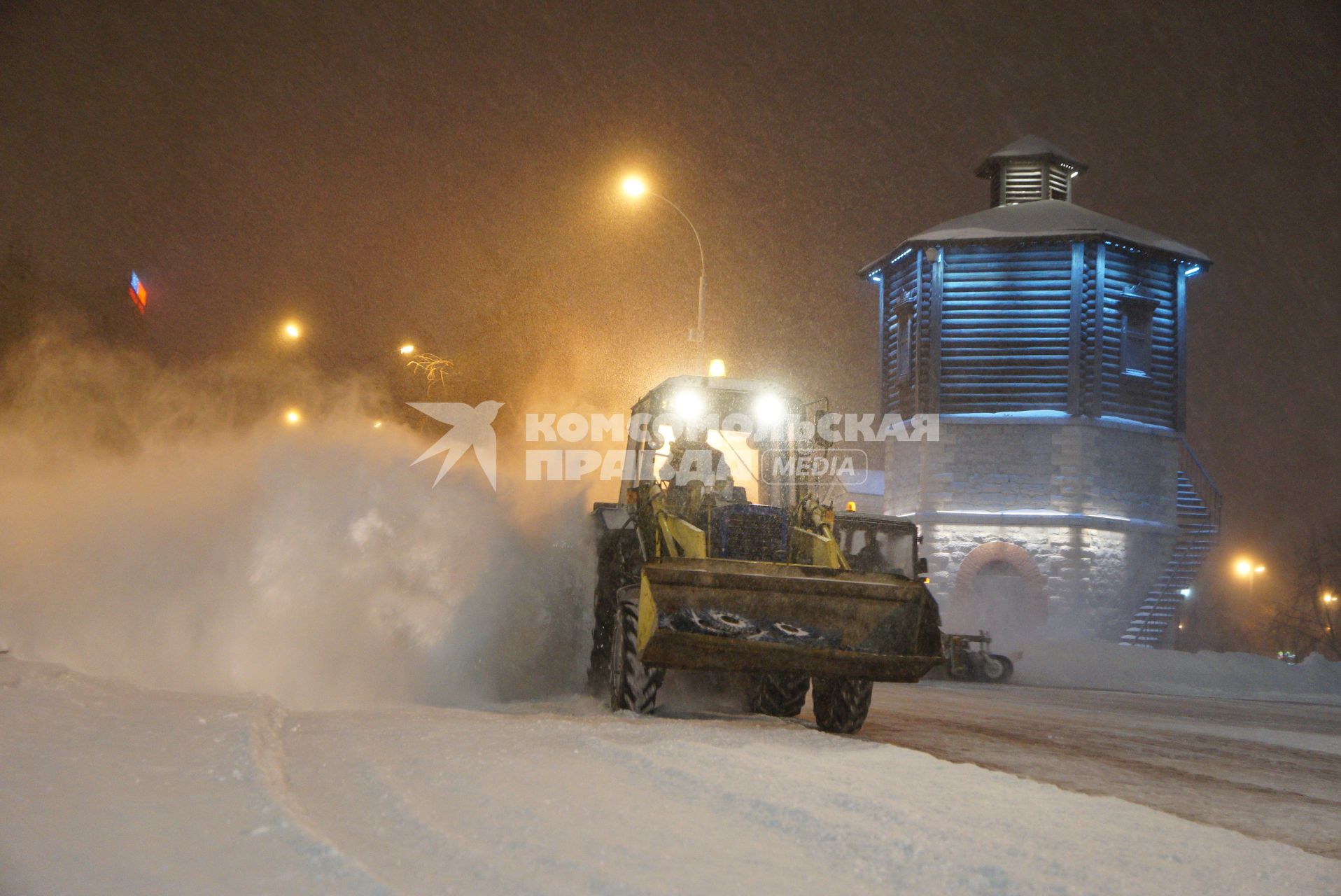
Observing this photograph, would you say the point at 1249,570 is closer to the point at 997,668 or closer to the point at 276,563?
the point at 997,668

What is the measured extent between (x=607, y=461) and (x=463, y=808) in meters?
20.7

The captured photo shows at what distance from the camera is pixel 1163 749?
11406 millimetres

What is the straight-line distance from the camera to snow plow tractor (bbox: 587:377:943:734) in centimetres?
957

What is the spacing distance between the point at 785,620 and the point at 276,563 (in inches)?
220

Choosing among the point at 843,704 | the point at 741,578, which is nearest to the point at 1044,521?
the point at 843,704

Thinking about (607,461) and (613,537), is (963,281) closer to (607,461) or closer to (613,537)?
(607,461)

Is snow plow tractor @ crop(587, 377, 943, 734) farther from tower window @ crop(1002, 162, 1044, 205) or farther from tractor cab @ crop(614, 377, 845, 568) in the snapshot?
tower window @ crop(1002, 162, 1044, 205)

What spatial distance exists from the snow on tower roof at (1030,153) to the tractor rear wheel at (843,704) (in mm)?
29399

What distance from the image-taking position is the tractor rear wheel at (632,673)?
10469mm

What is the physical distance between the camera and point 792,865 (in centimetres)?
518

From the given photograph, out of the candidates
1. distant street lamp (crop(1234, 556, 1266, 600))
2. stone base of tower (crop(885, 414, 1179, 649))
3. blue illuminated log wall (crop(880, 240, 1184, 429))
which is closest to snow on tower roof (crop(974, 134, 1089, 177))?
blue illuminated log wall (crop(880, 240, 1184, 429))

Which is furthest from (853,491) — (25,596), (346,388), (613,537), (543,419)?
(25,596)

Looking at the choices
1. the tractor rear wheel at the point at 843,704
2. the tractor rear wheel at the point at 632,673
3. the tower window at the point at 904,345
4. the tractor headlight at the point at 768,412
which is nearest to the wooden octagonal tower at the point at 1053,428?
the tower window at the point at 904,345

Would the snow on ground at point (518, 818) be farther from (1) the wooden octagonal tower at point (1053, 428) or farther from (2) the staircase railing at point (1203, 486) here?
(2) the staircase railing at point (1203, 486)
